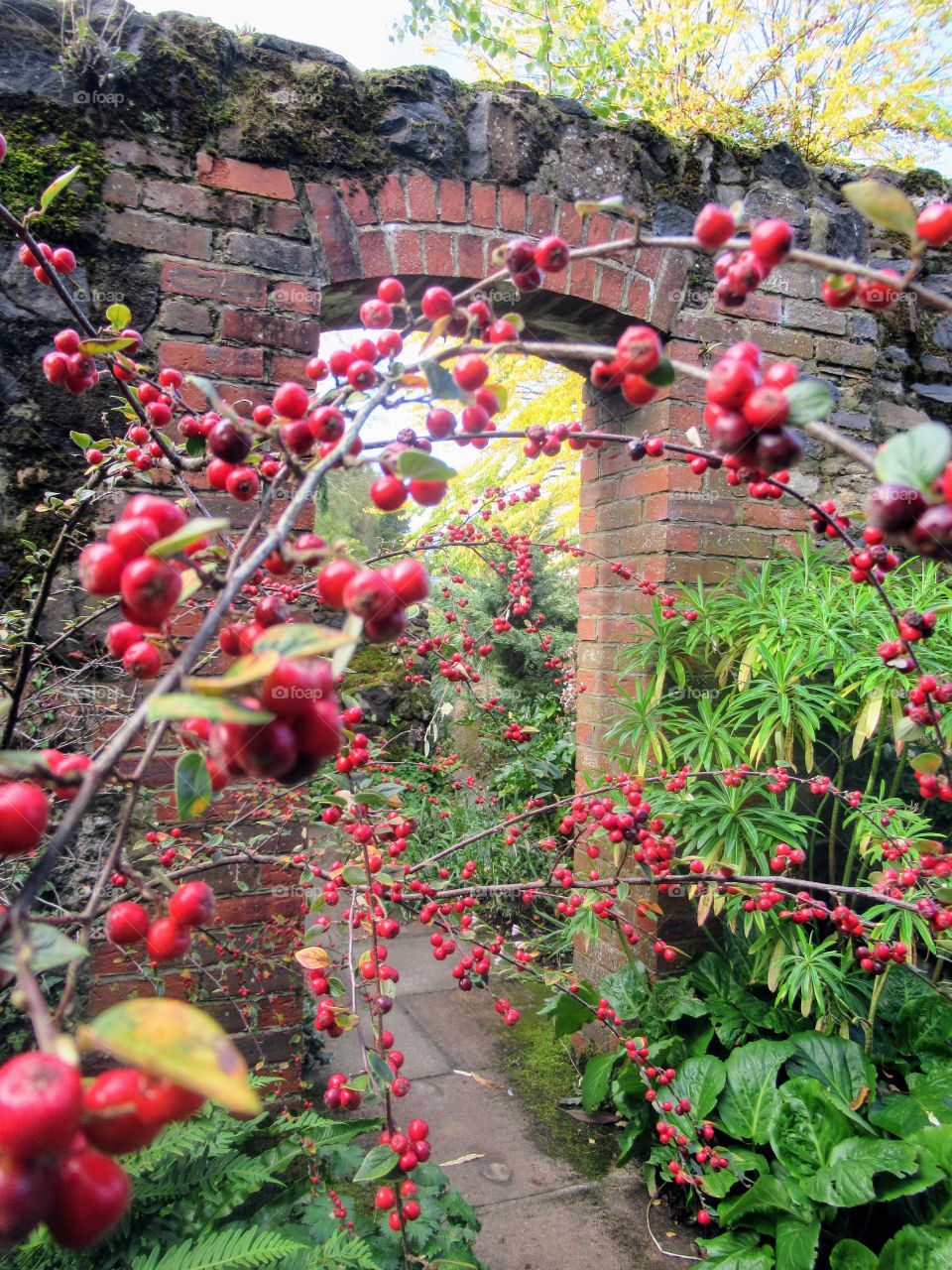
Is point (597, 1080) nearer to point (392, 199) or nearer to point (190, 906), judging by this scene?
point (190, 906)

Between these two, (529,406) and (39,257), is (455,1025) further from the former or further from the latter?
(529,406)

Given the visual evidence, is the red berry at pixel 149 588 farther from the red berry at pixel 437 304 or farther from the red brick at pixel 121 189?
the red brick at pixel 121 189

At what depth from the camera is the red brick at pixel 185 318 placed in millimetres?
1835

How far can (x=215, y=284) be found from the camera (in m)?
1.88

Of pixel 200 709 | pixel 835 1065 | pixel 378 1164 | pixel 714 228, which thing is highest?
pixel 714 228

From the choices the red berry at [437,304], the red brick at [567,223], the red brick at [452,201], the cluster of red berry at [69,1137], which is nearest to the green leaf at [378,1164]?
the cluster of red berry at [69,1137]

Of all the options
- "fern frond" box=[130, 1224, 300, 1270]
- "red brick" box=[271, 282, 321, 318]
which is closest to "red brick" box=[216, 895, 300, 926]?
"fern frond" box=[130, 1224, 300, 1270]

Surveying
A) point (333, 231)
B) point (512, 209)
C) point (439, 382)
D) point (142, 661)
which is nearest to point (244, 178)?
point (333, 231)

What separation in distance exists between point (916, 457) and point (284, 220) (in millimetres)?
2015

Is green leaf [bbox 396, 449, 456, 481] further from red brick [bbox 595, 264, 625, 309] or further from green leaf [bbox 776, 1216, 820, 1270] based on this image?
red brick [bbox 595, 264, 625, 309]

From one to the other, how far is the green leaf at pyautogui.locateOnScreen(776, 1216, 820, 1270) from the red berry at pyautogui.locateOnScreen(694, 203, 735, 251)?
1894 millimetres

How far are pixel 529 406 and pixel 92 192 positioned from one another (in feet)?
11.0

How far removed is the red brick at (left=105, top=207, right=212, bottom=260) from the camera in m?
1.80

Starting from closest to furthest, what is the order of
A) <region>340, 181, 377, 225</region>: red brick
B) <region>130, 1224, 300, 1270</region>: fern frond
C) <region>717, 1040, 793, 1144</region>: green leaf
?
<region>130, 1224, 300, 1270</region>: fern frond
<region>717, 1040, 793, 1144</region>: green leaf
<region>340, 181, 377, 225</region>: red brick
